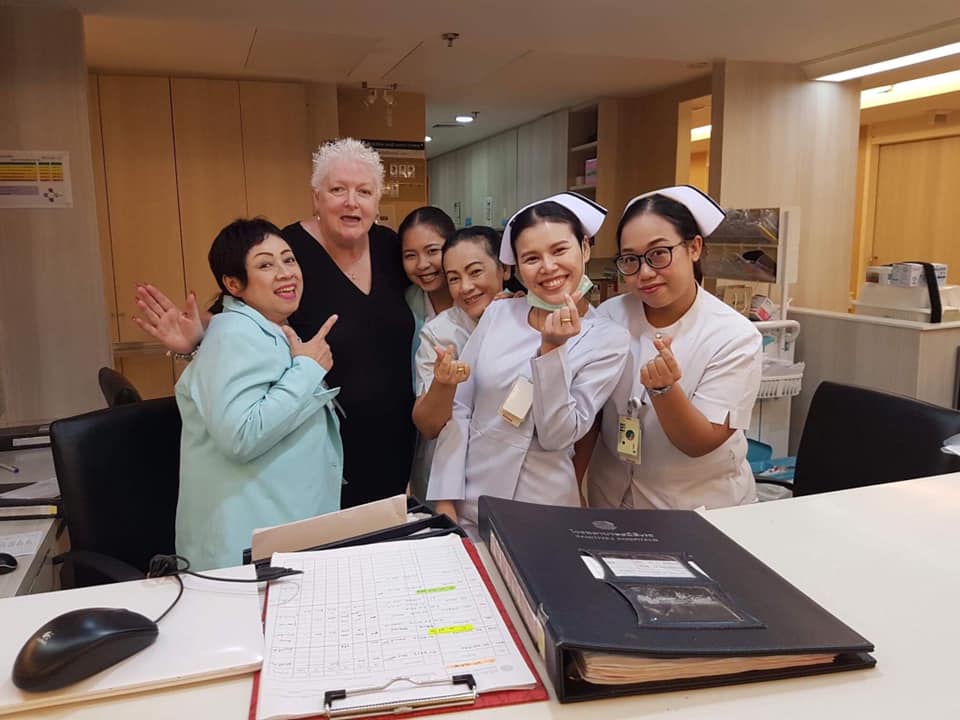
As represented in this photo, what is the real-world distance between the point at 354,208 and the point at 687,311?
87 cm

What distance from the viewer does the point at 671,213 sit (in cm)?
160

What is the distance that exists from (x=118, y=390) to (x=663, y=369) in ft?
5.58

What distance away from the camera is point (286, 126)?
5.05 metres

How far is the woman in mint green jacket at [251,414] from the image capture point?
1.42 metres

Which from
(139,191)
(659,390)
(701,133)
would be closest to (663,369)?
(659,390)

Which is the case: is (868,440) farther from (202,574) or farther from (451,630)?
(202,574)

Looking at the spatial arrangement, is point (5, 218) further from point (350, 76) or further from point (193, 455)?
point (350, 76)

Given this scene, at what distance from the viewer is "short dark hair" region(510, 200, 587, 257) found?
1.56 m

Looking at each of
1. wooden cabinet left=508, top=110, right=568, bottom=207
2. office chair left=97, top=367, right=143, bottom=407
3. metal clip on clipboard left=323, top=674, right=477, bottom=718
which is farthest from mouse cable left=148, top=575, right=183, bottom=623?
wooden cabinet left=508, top=110, right=568, bottom=207

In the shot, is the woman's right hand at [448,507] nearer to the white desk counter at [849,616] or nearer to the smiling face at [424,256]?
the smiling face at [424,256]

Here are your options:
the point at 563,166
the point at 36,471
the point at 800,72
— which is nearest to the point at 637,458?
the point at 36,471

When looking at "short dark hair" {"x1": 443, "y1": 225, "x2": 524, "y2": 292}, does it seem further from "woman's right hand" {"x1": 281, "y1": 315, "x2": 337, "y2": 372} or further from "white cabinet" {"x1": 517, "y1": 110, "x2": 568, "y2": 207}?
"white cabinet" {"x1": 517, "y1": 110, "x2": 568, "y2": 207}

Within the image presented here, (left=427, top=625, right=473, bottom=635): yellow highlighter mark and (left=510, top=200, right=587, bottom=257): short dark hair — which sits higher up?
(left=510, top=200, right=587, bottom=257): short dark hair

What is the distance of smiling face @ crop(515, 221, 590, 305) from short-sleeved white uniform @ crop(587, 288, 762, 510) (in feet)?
0.79
